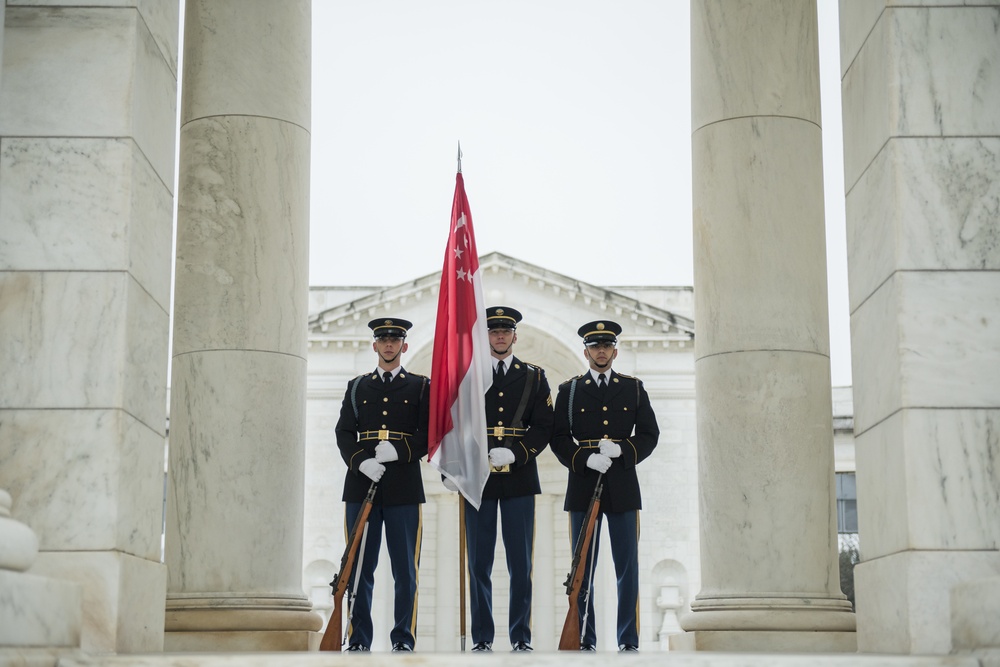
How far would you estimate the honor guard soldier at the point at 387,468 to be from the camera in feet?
68.9

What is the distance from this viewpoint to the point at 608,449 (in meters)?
20.9

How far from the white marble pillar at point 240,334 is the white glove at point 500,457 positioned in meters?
3.85

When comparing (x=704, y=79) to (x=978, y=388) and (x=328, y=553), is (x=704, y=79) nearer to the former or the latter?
(x=978, y=388)

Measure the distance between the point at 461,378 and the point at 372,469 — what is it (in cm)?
197

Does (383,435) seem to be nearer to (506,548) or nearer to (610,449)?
(506,548)

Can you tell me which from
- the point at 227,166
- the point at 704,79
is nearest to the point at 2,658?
the point at 227,166

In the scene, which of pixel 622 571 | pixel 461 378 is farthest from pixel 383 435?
pixel 622 571

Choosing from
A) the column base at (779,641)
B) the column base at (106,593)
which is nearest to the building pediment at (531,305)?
the column base at (779,641)

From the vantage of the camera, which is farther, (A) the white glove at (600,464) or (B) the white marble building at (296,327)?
(A) the white glove at (600,464)

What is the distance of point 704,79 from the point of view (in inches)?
937

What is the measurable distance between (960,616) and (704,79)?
39.5ft

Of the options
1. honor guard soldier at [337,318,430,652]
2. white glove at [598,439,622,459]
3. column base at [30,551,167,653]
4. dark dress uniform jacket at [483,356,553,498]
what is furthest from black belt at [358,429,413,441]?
column base at [30,551,167,653]

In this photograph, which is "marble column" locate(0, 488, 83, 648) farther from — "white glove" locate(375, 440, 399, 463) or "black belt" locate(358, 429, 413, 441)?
"black belt" locate(358, 429, 413, 441)

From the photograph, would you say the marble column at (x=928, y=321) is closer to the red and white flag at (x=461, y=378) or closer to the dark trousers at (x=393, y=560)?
the red and white flag at (x=461, y=378)
